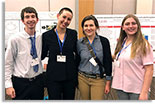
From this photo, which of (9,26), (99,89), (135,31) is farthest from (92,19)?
(9,26)

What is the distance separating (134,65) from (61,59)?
769 mm

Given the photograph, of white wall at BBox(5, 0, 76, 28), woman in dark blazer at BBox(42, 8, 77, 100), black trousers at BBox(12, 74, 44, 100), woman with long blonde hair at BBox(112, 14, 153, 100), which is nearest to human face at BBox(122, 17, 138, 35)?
woman with long blonde hair at BBox(112, 14, 153, 100)

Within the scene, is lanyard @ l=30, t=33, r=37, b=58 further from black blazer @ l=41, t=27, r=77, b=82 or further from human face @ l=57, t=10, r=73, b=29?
human face @ l=57, t=10, r=73, b=29

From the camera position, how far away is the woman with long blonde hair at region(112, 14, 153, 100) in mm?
1324

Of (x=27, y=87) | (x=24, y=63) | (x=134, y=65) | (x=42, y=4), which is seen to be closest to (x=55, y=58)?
(x=24, y=63)

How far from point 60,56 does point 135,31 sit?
847mm

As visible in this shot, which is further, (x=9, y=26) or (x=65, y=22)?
(x=9, y=26)

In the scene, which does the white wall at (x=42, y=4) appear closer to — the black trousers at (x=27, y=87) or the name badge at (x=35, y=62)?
the name badge at (x=35, y=62)

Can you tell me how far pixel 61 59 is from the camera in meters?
1.48

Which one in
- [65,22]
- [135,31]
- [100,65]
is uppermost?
[65,22]

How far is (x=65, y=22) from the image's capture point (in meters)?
1.45

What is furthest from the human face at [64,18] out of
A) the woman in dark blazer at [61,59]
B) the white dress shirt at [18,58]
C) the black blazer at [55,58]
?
the white dress shirt at [18,58]

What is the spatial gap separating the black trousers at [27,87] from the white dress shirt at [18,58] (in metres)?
0.05

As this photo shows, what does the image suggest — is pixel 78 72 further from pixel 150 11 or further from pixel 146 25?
pixel 150 11
